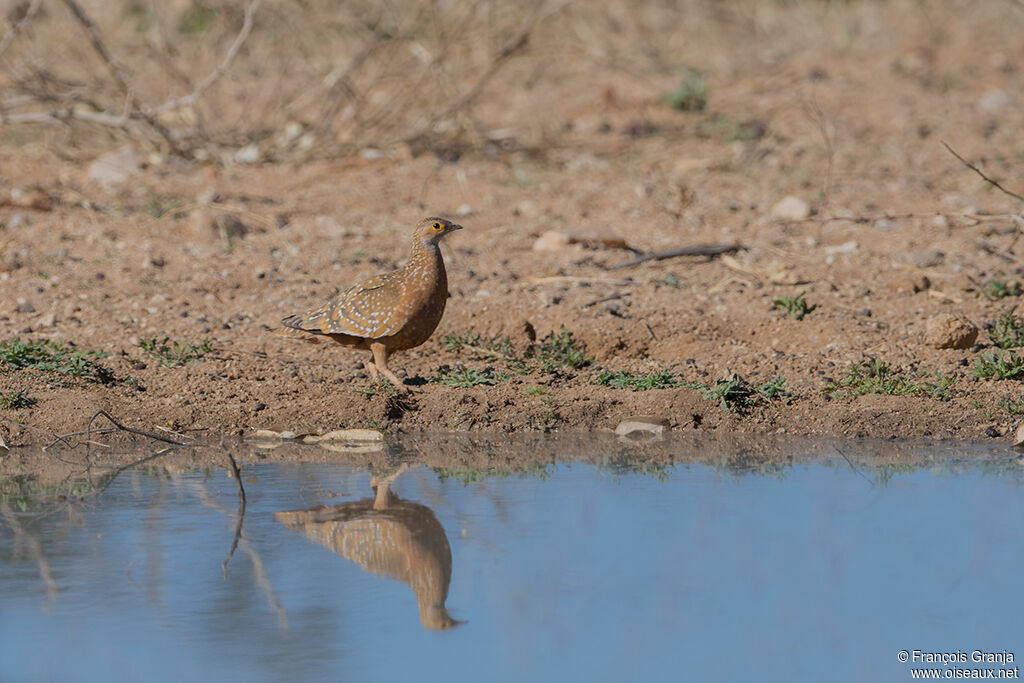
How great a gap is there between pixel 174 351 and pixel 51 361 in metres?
0.65

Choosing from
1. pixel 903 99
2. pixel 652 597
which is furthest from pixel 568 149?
pixel 652 597

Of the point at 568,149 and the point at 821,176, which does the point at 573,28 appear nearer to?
the point at 568,149

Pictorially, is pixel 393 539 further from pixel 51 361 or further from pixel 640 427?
pixel 51 361

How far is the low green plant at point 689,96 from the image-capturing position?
39.8 feet

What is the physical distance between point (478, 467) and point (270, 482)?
34.7 inches

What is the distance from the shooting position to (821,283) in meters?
8.05

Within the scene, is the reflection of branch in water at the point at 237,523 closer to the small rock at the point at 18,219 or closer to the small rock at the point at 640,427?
the small rock at the point at 640,427

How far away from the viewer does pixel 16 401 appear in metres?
6.16

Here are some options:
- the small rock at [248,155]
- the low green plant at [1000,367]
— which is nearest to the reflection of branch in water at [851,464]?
the low green plant at [1000,367]

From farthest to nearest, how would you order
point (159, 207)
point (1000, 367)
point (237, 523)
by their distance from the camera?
1. point (159, 207)
2. point (1000, 367)
3. point (237, 523)

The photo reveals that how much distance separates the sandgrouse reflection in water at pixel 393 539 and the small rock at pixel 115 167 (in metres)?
6.33

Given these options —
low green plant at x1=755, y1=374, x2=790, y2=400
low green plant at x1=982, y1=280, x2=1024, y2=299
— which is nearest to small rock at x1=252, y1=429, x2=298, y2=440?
low green plant at x1=755, y1=374, x2=790, y2=400

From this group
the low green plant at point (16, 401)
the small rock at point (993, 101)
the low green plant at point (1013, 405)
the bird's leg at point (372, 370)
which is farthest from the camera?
the small rock at point (993, 101)

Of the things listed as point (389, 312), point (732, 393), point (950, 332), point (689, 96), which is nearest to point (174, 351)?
point (389, 312)
